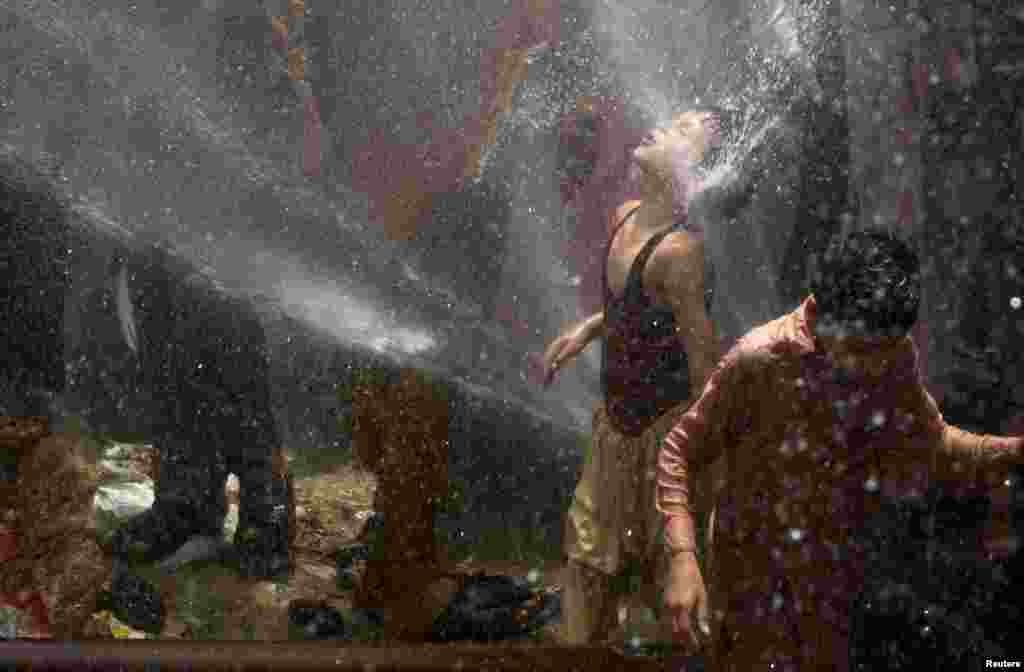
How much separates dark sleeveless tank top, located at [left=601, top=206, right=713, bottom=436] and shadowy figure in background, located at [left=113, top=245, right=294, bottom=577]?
82cm

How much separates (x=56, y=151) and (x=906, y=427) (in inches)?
80.4

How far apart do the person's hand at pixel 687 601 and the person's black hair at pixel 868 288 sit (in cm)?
33

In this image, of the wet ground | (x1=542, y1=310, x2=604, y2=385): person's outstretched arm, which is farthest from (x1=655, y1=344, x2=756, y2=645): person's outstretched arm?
the wet ground

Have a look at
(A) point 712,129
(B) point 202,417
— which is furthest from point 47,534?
(A) point 712,129

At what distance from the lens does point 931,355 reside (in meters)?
1.74

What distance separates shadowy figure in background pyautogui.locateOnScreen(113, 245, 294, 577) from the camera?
233cm

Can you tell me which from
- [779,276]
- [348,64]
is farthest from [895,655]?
[348,64]

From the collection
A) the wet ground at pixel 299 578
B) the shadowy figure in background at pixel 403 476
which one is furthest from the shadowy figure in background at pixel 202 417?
the shadowy figure in background at pixel 403 476

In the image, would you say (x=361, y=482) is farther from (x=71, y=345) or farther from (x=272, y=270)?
(x=71, y=345)

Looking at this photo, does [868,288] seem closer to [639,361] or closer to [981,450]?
[981,450]

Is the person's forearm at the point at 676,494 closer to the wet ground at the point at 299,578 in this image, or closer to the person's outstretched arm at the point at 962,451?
the person's outstretched arm at the point at 962,451

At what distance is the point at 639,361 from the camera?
1.92 meters

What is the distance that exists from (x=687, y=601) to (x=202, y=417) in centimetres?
146

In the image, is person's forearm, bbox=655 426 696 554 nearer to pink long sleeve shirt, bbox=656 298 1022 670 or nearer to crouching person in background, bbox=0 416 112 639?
pink long sleeve shirt, bbox=656 298 1022 670
